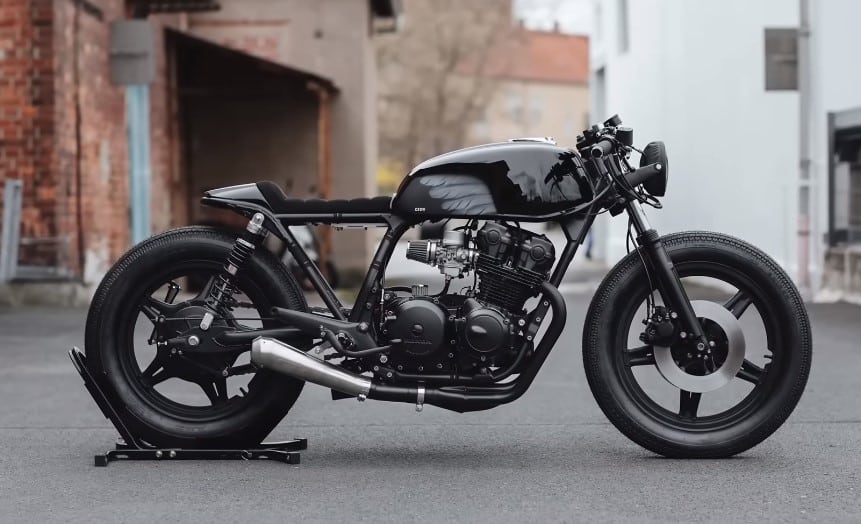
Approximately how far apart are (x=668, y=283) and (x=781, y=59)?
9996 millimetres

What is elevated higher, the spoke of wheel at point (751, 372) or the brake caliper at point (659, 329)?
the brake caliper at point (659, 329)

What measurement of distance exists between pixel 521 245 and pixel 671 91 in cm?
1612

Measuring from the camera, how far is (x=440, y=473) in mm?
5000

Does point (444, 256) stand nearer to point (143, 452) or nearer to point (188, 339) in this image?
point (188, 339)

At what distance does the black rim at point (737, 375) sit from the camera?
525 cm

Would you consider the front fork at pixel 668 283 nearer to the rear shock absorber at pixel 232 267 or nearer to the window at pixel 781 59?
the rear shock absorber at pixel 232 267

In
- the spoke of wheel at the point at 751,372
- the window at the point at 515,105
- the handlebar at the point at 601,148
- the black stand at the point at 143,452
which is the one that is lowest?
the black stand at the point at 143,452

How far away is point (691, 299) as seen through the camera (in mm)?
5312

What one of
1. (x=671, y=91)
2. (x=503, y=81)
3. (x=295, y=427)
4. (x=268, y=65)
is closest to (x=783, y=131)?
(x=671, y=91)

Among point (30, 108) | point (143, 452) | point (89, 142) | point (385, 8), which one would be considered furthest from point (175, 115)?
point (143, 452)

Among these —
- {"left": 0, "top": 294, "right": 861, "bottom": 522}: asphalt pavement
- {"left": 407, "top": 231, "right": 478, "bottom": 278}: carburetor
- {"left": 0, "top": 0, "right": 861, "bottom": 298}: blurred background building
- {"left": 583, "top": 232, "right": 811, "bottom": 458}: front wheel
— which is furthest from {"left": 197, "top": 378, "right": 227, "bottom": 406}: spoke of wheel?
{"left": 0, "top": 0, "right": 861, "bottom": 298}: blurred background building

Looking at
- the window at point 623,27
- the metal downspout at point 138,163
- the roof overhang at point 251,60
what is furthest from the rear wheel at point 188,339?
the window at point 623,27

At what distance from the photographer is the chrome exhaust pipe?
16.8 feet

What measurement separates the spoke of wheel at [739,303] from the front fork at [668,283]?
0.55 ft
